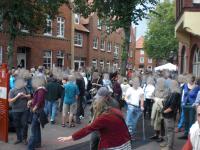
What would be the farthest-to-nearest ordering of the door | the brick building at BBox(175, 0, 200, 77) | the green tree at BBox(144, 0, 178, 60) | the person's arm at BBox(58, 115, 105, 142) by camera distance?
the green tree at BBox(144, 0, 178, 60) → the door → the brick building at BBox(175, 0, 200, 77) → the person's arm at BBox(58, 115, 105, 142)

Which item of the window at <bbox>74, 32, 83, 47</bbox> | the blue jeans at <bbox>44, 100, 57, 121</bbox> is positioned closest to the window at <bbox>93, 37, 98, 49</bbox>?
the window at <bbox>74, 32, 83, 47</bbox>

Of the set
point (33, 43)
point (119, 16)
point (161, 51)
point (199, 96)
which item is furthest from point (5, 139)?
point (161, 51)

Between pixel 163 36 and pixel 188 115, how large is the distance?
46.1 meters

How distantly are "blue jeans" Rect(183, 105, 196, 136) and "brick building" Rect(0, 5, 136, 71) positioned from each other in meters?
13.2

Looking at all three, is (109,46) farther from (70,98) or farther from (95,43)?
(70,98)

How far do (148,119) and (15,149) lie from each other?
702cm

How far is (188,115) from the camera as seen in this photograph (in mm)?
12078

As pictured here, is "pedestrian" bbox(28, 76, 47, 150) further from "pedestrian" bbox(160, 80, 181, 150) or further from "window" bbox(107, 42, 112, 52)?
"window" bbox(107, 42, 112, 52)

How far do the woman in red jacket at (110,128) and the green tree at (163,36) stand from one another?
164ft

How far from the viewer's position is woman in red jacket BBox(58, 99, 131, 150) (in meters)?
5.61

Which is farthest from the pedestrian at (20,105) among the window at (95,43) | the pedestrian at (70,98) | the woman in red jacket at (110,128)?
the window at (95,43)

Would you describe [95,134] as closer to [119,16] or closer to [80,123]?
[80,123]

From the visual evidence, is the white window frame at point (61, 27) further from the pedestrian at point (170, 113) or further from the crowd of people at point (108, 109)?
the pedestrian at point (170, 113)

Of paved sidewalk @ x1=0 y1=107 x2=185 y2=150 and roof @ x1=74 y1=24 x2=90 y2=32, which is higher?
roof @ x1=74 y1=24 x2=90 y2=32
